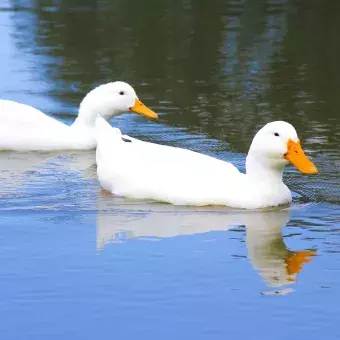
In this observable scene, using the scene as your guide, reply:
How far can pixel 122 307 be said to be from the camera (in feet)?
31.7

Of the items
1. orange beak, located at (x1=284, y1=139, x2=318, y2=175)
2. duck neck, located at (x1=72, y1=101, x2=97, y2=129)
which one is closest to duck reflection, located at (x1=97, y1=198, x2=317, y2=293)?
orange beak, located at (x1=284, y1=139, x2=318, y2=175)

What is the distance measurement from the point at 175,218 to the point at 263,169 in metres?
0.98

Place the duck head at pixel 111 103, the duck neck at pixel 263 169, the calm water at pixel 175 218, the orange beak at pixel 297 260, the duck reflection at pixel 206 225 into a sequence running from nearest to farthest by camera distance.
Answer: the calm water at pixel 175 218, the orange beak at pixel 297 260, the duck reflection at pixel 206 225, the duck neck at pixel 263 169, the duck head at pixel 111 103

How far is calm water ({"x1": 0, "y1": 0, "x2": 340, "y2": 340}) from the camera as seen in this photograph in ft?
31.3

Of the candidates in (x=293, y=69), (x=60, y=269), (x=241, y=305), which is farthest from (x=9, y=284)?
(x=293, y=69)

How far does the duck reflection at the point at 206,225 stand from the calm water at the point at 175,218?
2cm

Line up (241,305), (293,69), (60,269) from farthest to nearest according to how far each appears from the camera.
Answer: (293,69), (60,269), (241,305)

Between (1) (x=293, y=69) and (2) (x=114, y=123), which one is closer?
(2) (x=114, y=123)

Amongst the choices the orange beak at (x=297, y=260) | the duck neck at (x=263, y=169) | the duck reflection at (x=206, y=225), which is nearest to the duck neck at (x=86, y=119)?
the duck reflection at (x=206, y=225)

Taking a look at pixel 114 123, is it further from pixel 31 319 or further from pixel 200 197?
pixel 31 319

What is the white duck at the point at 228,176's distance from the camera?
1248 centimetres

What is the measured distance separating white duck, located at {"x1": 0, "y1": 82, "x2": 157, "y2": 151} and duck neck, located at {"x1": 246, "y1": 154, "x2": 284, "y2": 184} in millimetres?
3157

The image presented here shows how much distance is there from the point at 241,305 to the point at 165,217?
2665 mm

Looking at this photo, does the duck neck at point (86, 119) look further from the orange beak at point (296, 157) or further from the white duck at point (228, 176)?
the orange beak at point (296, 157)
